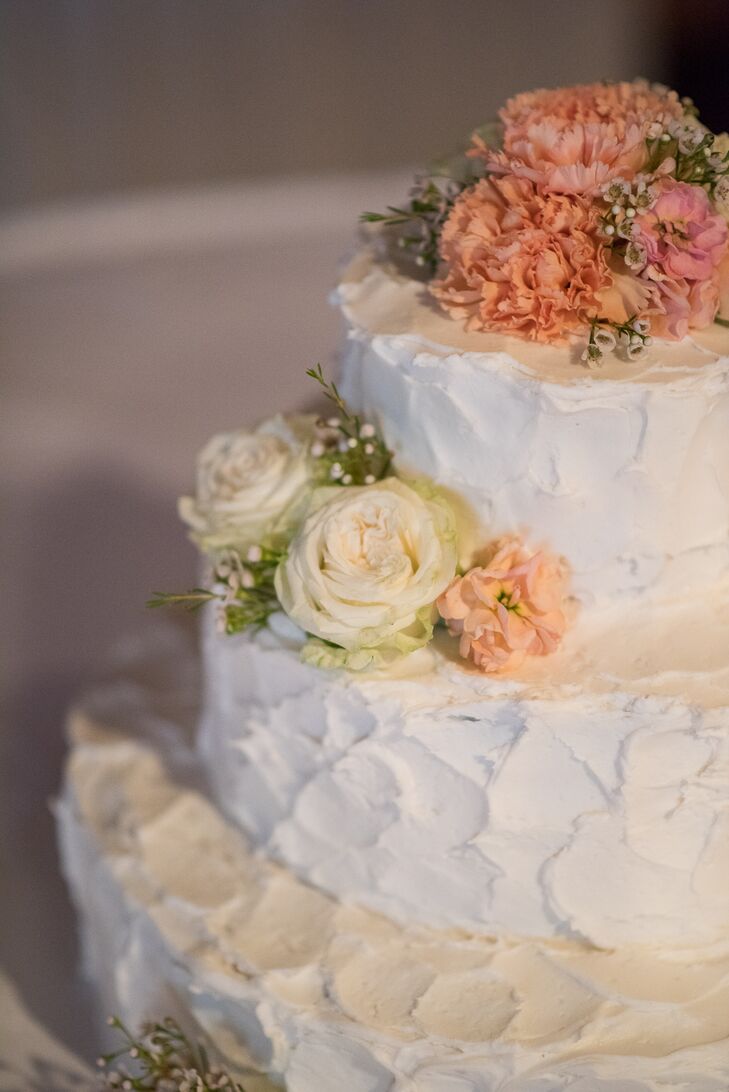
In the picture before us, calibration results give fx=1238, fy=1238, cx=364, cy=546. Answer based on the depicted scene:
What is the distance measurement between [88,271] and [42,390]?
0.51 metres

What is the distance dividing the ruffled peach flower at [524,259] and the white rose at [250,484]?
13.3 inches

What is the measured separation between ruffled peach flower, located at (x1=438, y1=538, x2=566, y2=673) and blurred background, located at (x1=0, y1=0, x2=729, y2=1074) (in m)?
2.50

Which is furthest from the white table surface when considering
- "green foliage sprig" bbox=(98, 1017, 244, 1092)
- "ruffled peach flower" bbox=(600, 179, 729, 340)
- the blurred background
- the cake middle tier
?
"ruffled peach flower" bbox=(600, 179, 729, 340)

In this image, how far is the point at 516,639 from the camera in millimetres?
1552

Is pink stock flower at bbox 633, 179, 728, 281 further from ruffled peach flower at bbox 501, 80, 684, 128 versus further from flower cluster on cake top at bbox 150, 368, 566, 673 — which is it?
flower cluster on cake top at bbox 150, 368, 566, 673

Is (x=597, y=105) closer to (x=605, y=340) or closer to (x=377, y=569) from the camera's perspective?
(x=605, y=340)

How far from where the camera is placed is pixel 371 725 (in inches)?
65.6

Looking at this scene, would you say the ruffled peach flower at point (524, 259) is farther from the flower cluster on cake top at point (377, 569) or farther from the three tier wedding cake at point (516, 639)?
the flower cluster on cake top at point (377, 569)

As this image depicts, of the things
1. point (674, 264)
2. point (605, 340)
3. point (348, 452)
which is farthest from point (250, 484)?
point (674, 264)

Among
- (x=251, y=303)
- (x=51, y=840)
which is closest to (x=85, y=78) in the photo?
(x=251, y=303)

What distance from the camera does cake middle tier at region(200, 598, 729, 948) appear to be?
154cm

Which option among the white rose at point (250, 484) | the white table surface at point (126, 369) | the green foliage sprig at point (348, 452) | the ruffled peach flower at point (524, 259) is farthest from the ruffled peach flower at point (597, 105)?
the white table surface at point (126, 369)

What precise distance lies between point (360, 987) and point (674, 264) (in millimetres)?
1040

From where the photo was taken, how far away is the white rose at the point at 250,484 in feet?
5.83
